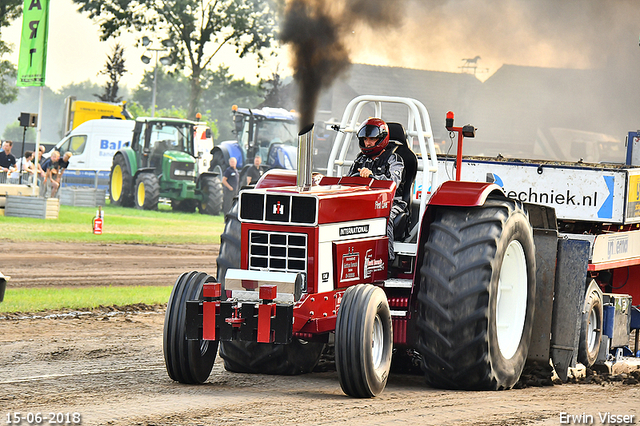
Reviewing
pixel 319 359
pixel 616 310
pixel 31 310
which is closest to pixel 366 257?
pixel 319 359

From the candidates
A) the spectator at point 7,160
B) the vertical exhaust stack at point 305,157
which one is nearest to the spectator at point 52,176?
the spectator at point 7,160

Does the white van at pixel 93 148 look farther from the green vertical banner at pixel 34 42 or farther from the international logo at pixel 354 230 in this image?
the international logo at pixel 354 230

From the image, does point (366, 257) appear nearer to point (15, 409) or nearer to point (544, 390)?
point (544, 390)

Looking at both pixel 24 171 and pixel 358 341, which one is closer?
pixel 358 341

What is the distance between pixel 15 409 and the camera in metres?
5.79

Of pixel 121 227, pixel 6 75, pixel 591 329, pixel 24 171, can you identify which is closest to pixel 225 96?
pixel 6 75

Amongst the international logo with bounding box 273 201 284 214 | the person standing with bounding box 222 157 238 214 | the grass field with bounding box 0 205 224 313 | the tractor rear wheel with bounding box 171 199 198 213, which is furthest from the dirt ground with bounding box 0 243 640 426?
the tractor rear wheel with bounding box 171 199 198 213

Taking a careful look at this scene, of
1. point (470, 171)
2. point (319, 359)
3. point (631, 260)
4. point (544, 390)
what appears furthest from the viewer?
point (470, 171)

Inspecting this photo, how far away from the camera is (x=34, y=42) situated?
69.9ft

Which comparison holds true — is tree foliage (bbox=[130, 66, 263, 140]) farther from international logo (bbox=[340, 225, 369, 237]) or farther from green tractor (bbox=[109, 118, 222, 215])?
international logo (bbox=[340, 225, 369, 237])

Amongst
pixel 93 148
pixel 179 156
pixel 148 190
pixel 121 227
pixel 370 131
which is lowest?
pixel 121 227

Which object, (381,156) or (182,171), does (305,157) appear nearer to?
(381,156)

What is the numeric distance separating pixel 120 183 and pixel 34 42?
31.9 ft

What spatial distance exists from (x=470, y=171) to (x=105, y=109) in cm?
3152
